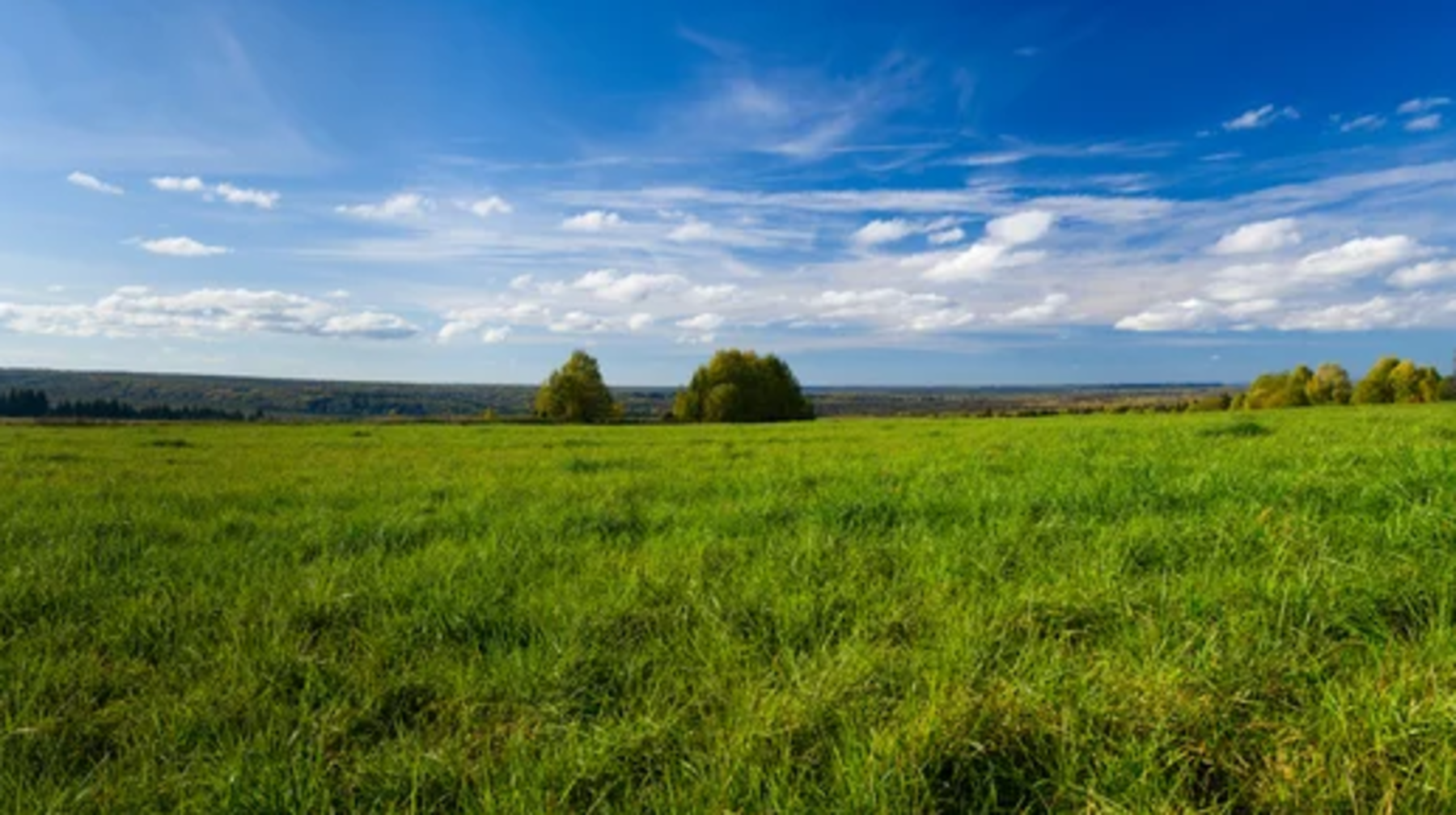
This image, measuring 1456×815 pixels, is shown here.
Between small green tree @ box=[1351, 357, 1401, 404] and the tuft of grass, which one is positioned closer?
the tuft of grass

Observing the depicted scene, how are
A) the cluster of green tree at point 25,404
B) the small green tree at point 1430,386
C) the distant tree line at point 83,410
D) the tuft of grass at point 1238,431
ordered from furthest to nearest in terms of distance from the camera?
the cluster of green tree at point 25,404
the distant tree line at point 83,410
the small green tree at point 1430,386
the tuft of grass at point 1238,431

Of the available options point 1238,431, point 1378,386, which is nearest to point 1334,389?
point 1378,386

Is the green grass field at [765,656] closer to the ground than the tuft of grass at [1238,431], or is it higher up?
closer to the ground

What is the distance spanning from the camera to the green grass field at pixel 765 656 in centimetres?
255

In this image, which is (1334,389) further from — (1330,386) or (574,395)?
(574,395)

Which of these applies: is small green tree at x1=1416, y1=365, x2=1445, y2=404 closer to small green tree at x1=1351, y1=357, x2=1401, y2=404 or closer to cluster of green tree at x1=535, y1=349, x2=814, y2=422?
small green tree at x1=1351, y1=357, x2=1401, y2=404

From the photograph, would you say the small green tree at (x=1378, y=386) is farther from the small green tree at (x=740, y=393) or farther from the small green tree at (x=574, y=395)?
the small green tree at (x=574, y=395)

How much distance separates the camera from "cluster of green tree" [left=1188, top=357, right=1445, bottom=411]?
290ft

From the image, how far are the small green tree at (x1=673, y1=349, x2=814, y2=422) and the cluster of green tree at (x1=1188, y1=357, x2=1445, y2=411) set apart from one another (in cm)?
5000

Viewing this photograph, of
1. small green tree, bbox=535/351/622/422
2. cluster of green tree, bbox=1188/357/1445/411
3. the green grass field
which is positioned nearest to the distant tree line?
small green tree, bbox=535/351/622/422

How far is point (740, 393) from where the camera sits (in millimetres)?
83500

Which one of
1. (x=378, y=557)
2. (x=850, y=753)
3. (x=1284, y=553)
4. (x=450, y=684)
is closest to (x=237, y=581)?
(x=378, y=557)

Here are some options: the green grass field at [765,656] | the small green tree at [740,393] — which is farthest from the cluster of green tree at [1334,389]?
the green grass field at [765,656]

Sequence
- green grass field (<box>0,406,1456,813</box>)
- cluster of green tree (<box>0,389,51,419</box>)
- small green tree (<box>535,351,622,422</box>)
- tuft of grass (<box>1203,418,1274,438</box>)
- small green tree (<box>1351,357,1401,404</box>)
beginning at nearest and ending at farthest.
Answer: green grass field (<box>0,406,1456,813</box>) < tuft of grass (<box>1203,418,1274,438</box>) < small green tree (<box>535,351,622,422</box>) < small green tree (<box>1351,357,1401,404</box>) < cluster of green tree (<box>0,389,51,419</box>)
